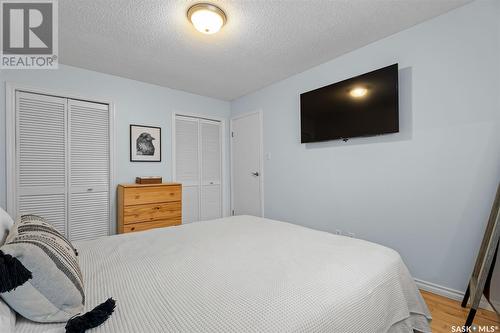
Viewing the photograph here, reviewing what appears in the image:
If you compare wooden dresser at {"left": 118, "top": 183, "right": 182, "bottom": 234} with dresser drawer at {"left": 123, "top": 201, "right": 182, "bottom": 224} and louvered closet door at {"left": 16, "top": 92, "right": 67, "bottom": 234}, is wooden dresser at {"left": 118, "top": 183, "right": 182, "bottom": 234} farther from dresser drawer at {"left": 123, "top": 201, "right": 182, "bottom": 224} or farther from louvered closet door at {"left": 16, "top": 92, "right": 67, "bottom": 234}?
louvered closet door at {"left": 16, "top": 92, "right": 67, "bottom": 234}

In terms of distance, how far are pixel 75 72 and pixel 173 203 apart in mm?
2015

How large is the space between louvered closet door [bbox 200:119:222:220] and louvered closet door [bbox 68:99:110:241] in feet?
4.65

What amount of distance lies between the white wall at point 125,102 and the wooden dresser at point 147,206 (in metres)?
0.46

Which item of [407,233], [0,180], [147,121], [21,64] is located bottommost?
[407,233]

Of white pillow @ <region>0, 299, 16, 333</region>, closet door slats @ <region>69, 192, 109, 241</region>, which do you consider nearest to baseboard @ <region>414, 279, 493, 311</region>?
white pillow @ <region>0, 299, 16, 333</region>

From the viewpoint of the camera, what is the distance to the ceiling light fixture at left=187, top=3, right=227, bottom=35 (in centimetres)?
181

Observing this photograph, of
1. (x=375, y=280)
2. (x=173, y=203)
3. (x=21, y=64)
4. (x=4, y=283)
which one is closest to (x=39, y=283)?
(x=4, y=283)

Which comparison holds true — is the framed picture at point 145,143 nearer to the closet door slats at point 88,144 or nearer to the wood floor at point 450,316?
the closet door slats at point 88,144

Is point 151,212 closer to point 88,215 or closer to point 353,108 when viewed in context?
point 88,215

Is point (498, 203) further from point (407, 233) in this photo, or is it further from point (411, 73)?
point (411, 73)

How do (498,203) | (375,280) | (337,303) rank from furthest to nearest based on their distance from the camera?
(498,203), (375,280), (337,303)

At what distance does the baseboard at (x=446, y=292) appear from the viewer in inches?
69.6

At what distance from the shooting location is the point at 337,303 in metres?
0.91
